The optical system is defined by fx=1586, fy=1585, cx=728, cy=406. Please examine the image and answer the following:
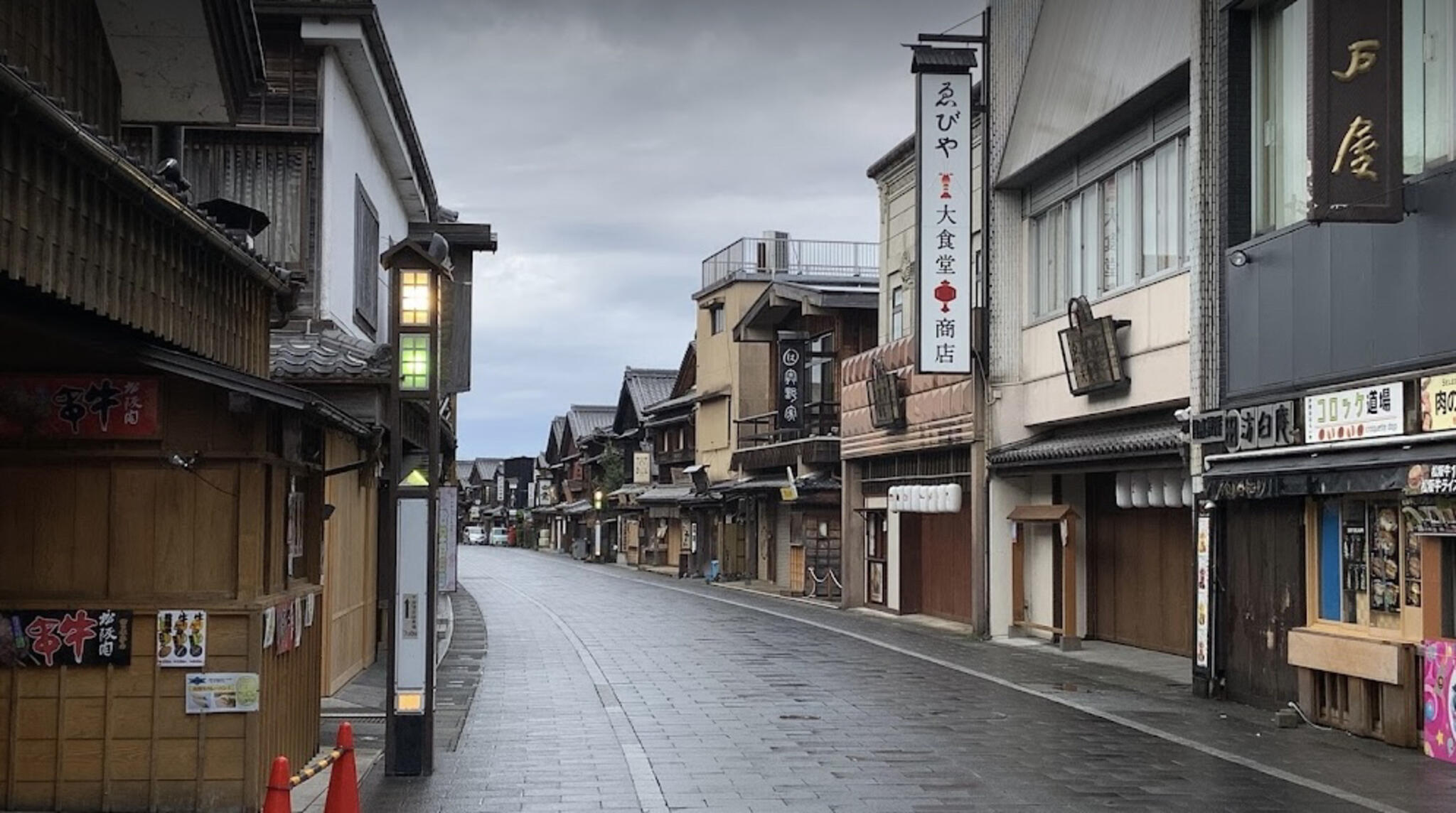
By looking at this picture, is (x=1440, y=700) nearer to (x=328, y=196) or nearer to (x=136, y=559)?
(x=136, y=559)

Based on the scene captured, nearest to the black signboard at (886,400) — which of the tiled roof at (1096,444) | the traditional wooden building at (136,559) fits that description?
the tiled roof at (1096,444)

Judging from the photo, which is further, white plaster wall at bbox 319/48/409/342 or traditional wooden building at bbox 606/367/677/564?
traditional wooden building at bbox 606/367/677/564

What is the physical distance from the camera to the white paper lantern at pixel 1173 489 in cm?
2298

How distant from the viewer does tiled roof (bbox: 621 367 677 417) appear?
80.8 metres

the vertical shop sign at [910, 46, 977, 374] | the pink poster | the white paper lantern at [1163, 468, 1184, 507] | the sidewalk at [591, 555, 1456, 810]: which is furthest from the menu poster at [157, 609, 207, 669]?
the vertical shop sign at [910, 46, 977, 374]

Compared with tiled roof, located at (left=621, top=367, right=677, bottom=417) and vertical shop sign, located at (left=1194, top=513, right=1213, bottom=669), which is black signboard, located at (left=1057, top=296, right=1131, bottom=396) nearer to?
vertical shop sign, located at (left=1194, top=513, right=1213, bottom=669)

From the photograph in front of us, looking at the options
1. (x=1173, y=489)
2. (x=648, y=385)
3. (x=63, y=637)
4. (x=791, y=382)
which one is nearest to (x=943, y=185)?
(x=1173, y=489)

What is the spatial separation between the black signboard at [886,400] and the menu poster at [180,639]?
24.3 m

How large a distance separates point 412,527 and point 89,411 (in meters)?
3.12

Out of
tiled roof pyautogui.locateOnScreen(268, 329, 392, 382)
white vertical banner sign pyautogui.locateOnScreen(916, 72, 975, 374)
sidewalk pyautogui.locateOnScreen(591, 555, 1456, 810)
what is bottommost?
sidewalk pyautogui.locateOnScreen(591, 555, 1456, 810)

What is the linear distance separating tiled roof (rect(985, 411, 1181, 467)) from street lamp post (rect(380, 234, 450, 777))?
37.0 ft

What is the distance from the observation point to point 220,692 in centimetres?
1101

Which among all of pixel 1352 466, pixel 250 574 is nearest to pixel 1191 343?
pixel 1352 466

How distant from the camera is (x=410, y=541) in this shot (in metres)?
13.4
